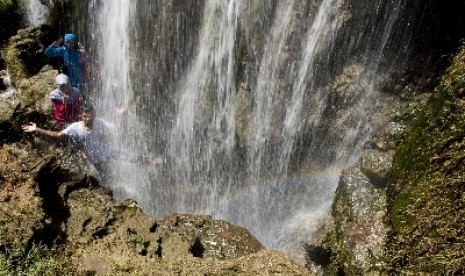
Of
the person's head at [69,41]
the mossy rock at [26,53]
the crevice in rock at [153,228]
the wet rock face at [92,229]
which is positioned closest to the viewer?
the wet rock face at [92,229]

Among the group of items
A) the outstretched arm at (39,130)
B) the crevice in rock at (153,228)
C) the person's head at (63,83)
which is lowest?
the crevice in rock at (153,228)

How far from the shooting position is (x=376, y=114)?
7.78 meters

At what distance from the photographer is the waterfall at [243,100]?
24.1 ft

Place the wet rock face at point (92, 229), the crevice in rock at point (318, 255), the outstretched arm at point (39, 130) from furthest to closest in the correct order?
the crevice in rock at point (318, 255) → the outstretched arm at point (39, 130) → the wet rock face at point (92, 229)

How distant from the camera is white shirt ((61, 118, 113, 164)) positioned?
598 centimetres

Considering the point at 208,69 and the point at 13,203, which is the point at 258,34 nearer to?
the point at 208,69

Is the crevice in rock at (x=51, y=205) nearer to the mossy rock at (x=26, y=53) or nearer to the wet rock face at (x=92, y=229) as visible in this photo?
the wet rock face at (x=92, y=229)

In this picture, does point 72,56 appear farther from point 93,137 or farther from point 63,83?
point 93,137

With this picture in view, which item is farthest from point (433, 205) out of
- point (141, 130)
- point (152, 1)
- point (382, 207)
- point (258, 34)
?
point (141, 130)

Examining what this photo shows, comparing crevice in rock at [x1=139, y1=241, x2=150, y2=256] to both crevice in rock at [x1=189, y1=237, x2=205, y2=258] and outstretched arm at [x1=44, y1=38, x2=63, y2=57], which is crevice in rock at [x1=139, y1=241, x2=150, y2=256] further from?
outstretched arm at [x1=44, y1=38, x2=63, y2=57]

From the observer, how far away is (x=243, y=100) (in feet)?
27.3

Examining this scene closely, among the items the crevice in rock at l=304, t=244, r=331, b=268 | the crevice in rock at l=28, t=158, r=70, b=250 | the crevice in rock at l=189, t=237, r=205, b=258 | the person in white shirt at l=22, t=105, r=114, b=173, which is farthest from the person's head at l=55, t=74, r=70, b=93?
the crevice in rock at l=304, t=244, r=331, b=268

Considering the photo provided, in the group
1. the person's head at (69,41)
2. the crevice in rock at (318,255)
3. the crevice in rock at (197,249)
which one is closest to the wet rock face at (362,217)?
the crevice in rock at (318,255)

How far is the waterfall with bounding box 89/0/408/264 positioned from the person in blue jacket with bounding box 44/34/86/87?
1.03 m
